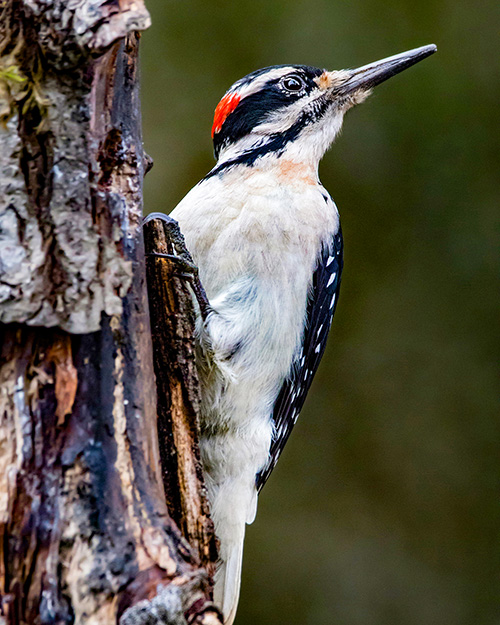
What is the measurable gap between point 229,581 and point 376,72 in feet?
6.70

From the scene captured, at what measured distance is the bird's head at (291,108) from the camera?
2.85 meters

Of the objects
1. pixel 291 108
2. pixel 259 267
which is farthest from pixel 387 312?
pixel 259 267

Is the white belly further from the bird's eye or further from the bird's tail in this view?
the bird's eye

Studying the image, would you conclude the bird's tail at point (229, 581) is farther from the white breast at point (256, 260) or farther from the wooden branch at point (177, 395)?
the wooden branch at point (177, 395)

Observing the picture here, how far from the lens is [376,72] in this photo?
304 cm

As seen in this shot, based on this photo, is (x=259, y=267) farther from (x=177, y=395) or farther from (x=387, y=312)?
(x=387, y=312)

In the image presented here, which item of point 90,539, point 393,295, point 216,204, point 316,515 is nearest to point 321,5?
point 393,295

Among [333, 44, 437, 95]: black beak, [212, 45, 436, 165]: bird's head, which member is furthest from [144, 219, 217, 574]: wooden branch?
[333, 44, 437, 95]: black beak

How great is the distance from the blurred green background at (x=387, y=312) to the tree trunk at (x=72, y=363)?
136 inches

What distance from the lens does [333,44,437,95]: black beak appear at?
Result: 2992mm

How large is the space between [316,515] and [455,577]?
977mm

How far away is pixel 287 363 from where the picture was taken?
268cm

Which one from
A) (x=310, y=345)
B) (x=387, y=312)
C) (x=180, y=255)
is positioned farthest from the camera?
(x=387, y=312)

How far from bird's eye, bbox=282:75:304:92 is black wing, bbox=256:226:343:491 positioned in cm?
60
